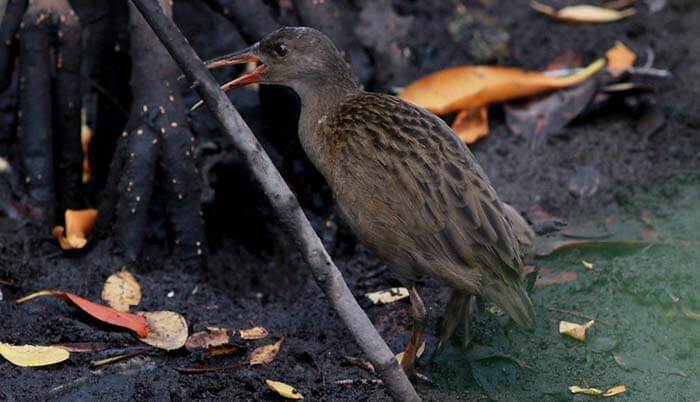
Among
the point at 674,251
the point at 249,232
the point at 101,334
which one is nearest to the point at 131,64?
the point at 249,232

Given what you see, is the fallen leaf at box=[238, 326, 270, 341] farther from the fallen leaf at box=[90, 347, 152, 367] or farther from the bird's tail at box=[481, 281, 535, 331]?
the bird's tail at box=[481, 281, 535, 331]

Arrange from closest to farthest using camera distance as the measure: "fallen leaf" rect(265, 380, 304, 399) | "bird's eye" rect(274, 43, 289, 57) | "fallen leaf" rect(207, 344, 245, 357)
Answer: "fallen leaf" rect(265, 380, 304, 399)
"fallen leaf" rect(207, 344, 245, 357)
"bird's eye" rect(274, 43, 289, 57)

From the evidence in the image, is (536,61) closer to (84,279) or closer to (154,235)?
(154,235)

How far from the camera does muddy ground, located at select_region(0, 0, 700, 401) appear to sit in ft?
15.0

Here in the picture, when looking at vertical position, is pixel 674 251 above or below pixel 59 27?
below

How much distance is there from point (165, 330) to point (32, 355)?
59 centimetres

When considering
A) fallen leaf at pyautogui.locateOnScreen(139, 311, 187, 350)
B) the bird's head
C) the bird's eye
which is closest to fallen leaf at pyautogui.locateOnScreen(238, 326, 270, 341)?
fallen leaf at pyautogui.locateOnScreen(139, 311, 187, 350)

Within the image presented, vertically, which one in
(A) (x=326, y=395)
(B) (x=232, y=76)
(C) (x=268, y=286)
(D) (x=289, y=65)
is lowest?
(C) (x=268, y=286)

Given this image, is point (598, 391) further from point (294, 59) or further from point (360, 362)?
point (294, 59)

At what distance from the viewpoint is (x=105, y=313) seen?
4902 millimetres

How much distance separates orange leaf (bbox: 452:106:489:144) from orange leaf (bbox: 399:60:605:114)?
0.04 m

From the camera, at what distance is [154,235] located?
5.79m

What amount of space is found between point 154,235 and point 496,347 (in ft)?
6.46

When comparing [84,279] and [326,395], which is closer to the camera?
[326,395]
